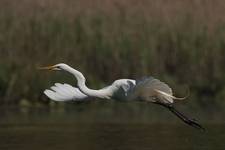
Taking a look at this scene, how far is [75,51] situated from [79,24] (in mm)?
787

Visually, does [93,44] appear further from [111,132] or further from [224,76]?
[111,132]

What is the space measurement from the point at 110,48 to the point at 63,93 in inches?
245

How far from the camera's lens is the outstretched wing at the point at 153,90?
14.2 metres

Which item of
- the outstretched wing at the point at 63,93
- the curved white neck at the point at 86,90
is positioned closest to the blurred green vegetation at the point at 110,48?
the outstretched wing at the point at 63,93

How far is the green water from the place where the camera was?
14.8 m

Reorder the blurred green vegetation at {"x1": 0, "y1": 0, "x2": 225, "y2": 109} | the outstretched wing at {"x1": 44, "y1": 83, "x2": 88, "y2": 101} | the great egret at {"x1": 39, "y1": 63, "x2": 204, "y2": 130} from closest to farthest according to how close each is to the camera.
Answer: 1. the great egret at {"x1": 39, "y1": 63, "x2": 204, "y2": 130}
2. the outstretched wing at {"x1": 44, "y1": 83, "x2": 88, "y2": 101}
3. the blurred green vegetation at {"x1": 0, "y1": 0, "x2": 225, "y2": 109}

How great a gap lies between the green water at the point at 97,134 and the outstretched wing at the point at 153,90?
561 mm

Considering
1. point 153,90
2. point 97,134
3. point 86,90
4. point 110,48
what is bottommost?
point 97,134

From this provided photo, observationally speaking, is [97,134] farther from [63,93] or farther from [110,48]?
[110,48]

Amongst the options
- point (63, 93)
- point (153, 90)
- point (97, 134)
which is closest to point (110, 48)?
point (97, 134)

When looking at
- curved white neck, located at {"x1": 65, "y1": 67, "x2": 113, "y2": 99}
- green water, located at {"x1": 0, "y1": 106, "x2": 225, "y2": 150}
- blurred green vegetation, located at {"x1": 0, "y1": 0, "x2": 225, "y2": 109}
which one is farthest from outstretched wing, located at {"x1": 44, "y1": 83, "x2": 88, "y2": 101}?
blurred green vegetation, located at {"x1": 0, "y1": 0, "x2": 225, "y2": 109}

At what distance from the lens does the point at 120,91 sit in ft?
47.5

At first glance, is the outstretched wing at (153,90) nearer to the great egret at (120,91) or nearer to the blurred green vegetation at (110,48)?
the great egret at (120,91)

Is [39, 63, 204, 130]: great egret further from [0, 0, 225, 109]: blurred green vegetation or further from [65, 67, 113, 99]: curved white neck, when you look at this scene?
[0, 0, 225, 109]: blurred green vegetation
